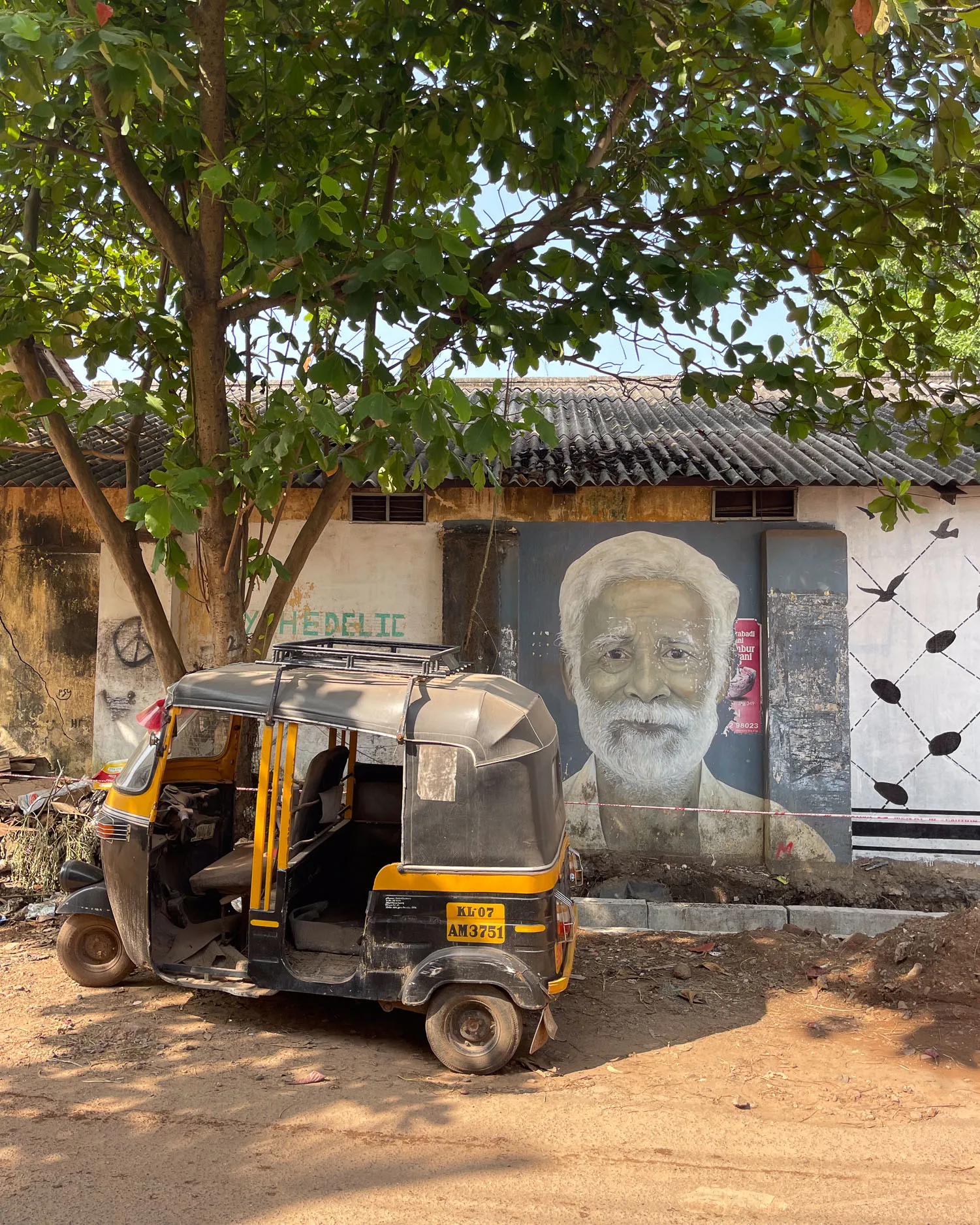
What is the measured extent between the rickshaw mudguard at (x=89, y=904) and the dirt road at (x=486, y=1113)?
48 centimetres

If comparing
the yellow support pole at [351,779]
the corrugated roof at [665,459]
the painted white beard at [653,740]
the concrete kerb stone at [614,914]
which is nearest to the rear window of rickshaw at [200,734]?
the yellow support pole at [351,779]

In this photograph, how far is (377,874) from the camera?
16.9ft

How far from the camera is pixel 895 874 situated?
8875 mm

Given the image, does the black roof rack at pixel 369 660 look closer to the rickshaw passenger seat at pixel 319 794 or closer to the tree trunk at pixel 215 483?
the rickshaw passenger seat at pixel 319 794

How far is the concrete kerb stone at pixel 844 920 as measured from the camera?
7617 millimetres

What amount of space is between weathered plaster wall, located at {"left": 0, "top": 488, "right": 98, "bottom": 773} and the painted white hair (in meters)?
4.66

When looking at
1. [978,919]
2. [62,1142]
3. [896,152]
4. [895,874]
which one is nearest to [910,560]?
[895,874]

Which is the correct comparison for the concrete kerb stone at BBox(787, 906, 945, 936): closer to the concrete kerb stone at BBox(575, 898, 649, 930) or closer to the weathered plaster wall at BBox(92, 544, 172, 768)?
the concrete kerb stone at BBox(575, 898, 649, 930)

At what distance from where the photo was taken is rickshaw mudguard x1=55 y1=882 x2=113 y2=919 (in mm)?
5512

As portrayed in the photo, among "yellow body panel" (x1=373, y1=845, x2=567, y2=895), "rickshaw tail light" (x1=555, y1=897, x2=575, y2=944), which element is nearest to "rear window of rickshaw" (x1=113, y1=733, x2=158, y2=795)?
"yellow body panel" (x1=373, y1=845, x2=567, y2=895)

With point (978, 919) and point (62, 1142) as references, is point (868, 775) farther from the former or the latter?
point (62, 1142)

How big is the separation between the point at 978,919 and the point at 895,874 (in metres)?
2.99

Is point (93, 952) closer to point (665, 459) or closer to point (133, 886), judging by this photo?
point (133, 886)

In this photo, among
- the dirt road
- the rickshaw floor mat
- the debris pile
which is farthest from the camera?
the debris pile
